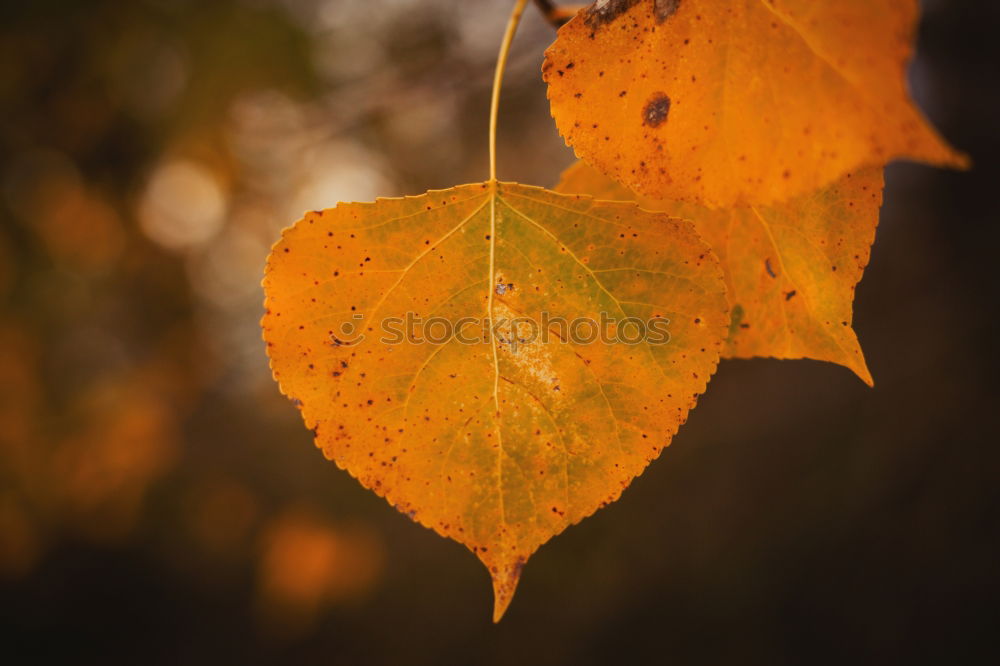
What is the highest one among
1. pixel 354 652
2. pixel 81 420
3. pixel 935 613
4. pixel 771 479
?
pixel 81 420

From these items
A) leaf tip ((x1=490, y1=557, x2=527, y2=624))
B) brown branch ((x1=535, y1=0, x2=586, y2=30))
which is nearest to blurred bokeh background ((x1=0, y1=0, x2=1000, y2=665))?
brown branch ((x1=535, y1=0, x2=586, y2=30))

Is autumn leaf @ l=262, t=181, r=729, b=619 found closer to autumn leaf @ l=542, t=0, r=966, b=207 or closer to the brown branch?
autumn leaf @ l=542, t=0, r=966, b=207

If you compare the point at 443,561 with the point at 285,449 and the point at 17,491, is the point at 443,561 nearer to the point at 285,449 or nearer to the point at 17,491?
the point at 285,449

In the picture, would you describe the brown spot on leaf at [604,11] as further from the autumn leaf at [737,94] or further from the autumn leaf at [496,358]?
the autumn leaf at [496,358]

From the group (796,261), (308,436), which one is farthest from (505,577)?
(308,436)

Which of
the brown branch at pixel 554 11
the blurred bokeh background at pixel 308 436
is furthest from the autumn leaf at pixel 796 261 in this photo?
the blurred bokeh background at pixel 308 436

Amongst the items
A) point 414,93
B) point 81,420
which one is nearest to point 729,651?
point 414,93
